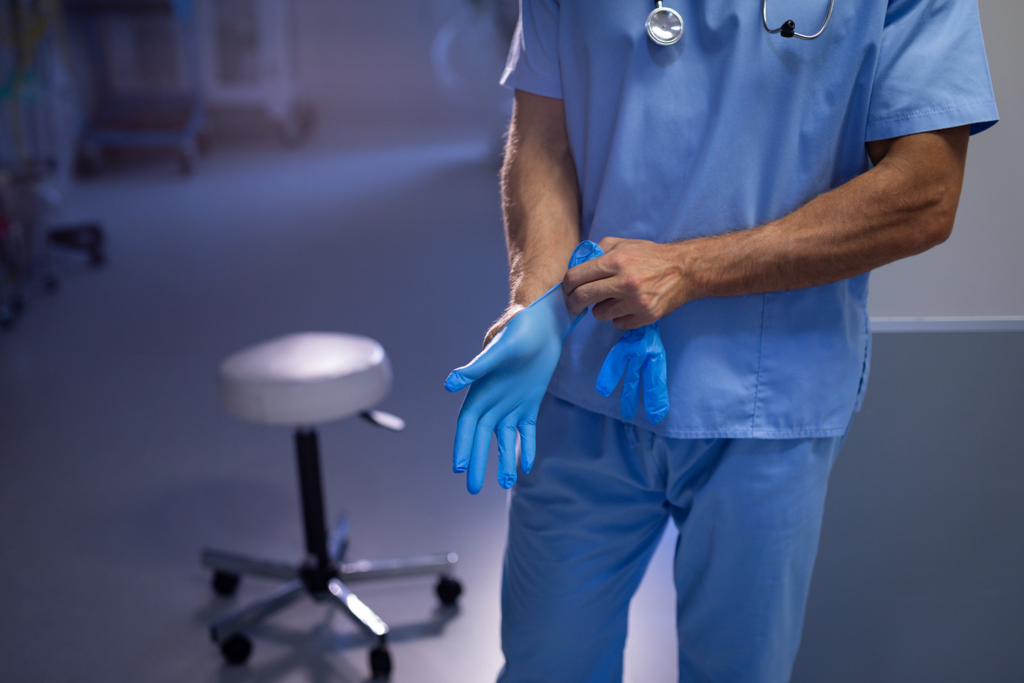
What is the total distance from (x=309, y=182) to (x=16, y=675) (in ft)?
16.9

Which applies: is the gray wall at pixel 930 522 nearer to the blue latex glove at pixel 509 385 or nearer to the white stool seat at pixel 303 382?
the blue latex glove at pixel 509 385

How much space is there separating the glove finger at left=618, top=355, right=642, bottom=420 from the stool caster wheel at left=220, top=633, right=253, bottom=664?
3.80 feet

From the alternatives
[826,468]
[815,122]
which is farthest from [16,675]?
[815,122]

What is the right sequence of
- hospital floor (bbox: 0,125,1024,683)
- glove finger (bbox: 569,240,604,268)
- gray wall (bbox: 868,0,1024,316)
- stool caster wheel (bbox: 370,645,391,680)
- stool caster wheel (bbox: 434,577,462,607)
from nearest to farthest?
1. glove finger (bbox: 569,240,604,268)
2. gray wall (bbox: 868,0,1024,316)
3. hospital floor (bbox: 0,125,1024,683)
4. stool caster wheel (bbox: 370,645,391,680)
5. stool caster wheel (bbox: 434,577,462,607)

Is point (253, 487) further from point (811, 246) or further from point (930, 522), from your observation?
point (811, 246)

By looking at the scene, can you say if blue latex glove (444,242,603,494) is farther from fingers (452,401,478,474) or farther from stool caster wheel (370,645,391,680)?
stool caster wheel (370,645,391,680)

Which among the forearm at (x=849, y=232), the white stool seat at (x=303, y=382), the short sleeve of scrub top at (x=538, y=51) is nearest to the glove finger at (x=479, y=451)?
the forearm at (x=849, y=232)

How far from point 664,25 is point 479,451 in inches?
18.8

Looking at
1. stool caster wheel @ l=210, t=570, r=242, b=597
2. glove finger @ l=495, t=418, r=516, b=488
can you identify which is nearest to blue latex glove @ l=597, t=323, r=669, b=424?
glove finger @ l=495, t=418, r=516, b=488

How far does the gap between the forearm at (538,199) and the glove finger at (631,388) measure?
0.13 m

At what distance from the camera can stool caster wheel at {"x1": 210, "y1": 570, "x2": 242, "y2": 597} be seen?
76.1 inches

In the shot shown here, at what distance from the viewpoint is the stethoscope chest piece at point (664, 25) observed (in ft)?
2.90

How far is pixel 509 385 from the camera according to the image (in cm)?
86

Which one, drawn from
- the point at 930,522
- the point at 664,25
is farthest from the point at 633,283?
the point at 930,522
